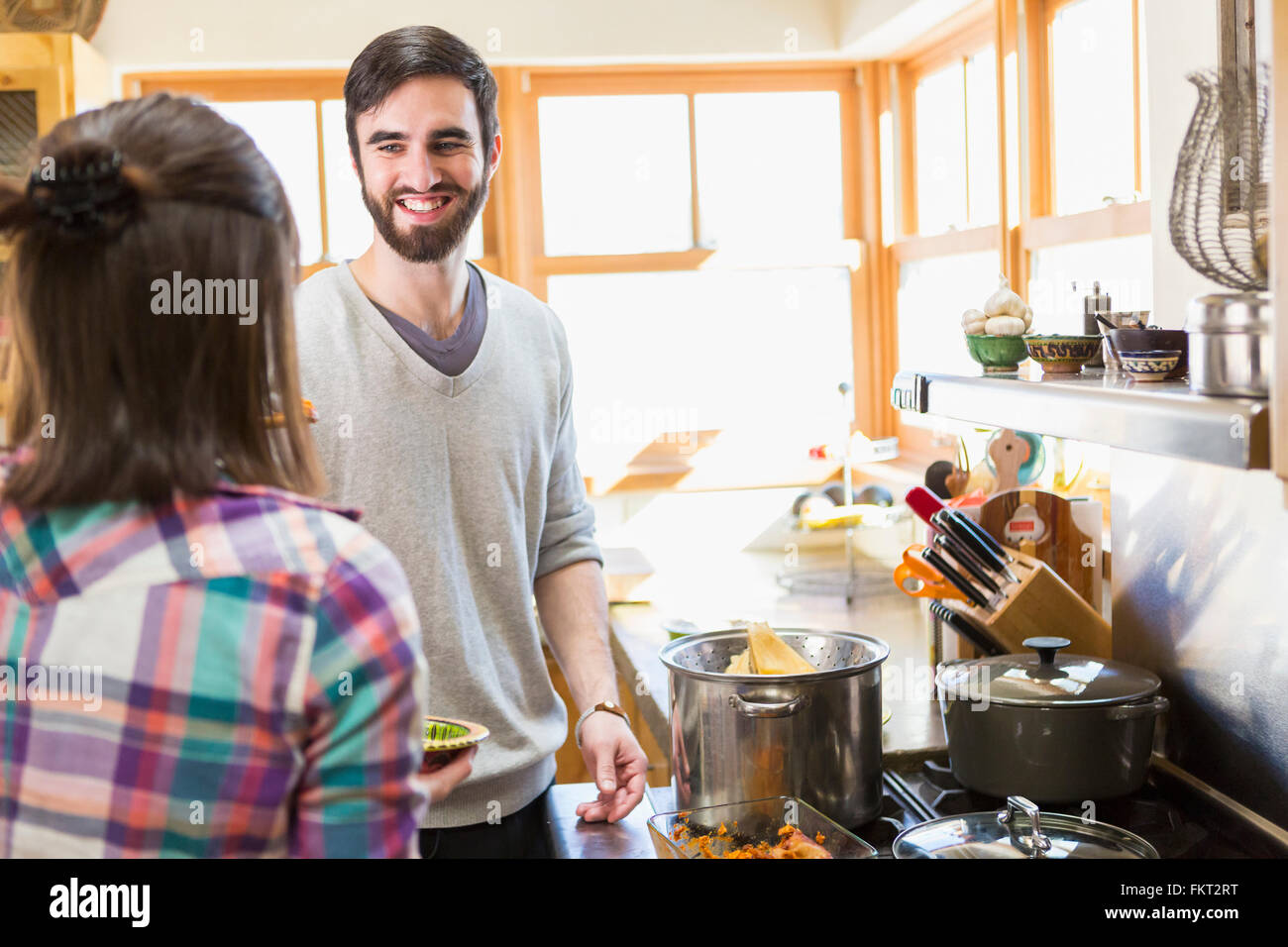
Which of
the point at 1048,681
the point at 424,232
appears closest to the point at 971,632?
the point at 1048,681

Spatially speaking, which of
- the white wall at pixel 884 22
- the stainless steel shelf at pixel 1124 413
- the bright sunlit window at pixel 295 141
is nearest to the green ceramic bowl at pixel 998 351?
the stainless steel shelf at pixel 1124 413

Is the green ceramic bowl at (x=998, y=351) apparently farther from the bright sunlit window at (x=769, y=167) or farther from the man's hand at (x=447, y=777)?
the bright sunlit window at (x=769, y=167)

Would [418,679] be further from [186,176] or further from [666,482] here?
[666,482]

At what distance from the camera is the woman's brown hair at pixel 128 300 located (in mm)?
606

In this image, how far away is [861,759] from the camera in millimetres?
1316

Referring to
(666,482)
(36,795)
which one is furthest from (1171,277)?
(666,482)

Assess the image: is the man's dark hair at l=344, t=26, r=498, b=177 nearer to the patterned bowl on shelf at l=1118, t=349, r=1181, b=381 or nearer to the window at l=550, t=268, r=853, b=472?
the patterned bowl on shelf at l=1118, t=349, r=1181, b=381

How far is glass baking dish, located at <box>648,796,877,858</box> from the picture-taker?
3.79 feet

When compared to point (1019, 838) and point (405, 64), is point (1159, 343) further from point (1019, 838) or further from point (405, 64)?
point (405, 64)

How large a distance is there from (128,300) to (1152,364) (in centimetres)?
81

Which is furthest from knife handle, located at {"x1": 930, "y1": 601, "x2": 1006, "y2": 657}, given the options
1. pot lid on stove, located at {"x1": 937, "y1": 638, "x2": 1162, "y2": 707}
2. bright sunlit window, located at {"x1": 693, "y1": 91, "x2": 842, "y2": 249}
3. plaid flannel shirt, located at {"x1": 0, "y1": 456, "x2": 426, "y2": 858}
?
bright sunlit window, located at {"x1": 693, "y1": 91, "x2": 842, "y2": 249}

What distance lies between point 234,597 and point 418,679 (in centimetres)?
10

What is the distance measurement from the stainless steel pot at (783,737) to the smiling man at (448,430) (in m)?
0.09

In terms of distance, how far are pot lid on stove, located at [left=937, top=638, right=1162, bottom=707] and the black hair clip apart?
1034mm
